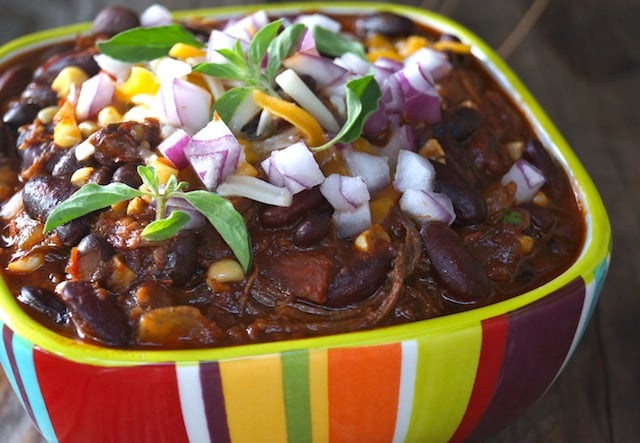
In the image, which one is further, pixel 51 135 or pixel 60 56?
pixel 60 56

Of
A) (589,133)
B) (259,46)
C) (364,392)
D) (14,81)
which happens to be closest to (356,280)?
(364,392)

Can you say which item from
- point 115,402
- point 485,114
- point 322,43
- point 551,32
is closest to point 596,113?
point 551,32

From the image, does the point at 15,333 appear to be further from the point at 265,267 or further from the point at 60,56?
the point at 60,56

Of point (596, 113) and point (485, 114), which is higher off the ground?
point (485, 114)

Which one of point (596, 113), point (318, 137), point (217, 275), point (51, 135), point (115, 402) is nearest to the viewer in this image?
point (115, 402)

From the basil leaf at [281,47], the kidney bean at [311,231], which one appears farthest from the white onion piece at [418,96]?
the kidney bean at [311,231]

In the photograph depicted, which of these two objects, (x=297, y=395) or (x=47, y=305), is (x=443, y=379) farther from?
(x=47, y=305)
